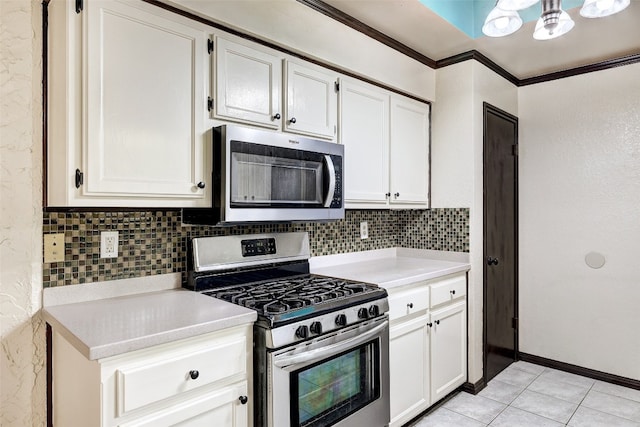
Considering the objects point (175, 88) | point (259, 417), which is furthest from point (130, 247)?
point (259, 417)

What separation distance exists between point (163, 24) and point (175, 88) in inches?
10.0

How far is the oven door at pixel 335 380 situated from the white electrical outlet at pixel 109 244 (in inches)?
33.1

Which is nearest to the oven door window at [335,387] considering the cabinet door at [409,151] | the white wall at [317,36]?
the cabinet door at [409,151]

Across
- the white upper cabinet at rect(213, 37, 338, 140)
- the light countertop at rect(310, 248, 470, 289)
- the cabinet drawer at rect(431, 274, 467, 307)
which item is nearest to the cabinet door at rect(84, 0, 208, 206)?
the white upper cabinet at rect(213, 37, 338, 140)

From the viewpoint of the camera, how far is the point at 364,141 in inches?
99.1

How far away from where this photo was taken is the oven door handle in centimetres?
156

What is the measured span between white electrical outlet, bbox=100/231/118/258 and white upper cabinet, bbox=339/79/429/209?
125cm

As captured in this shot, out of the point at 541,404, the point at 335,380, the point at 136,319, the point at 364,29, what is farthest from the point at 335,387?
the point at 364,29

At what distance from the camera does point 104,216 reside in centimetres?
175

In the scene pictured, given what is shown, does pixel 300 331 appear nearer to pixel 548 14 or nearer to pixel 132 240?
pixel 132 240

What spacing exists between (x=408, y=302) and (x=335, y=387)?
27.7 inches

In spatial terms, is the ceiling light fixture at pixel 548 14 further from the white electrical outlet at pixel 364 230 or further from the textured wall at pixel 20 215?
the textured wall at pixel 20 215

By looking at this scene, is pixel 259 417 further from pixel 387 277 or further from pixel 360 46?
pixel 360 46

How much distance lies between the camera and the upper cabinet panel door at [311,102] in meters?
2.08
